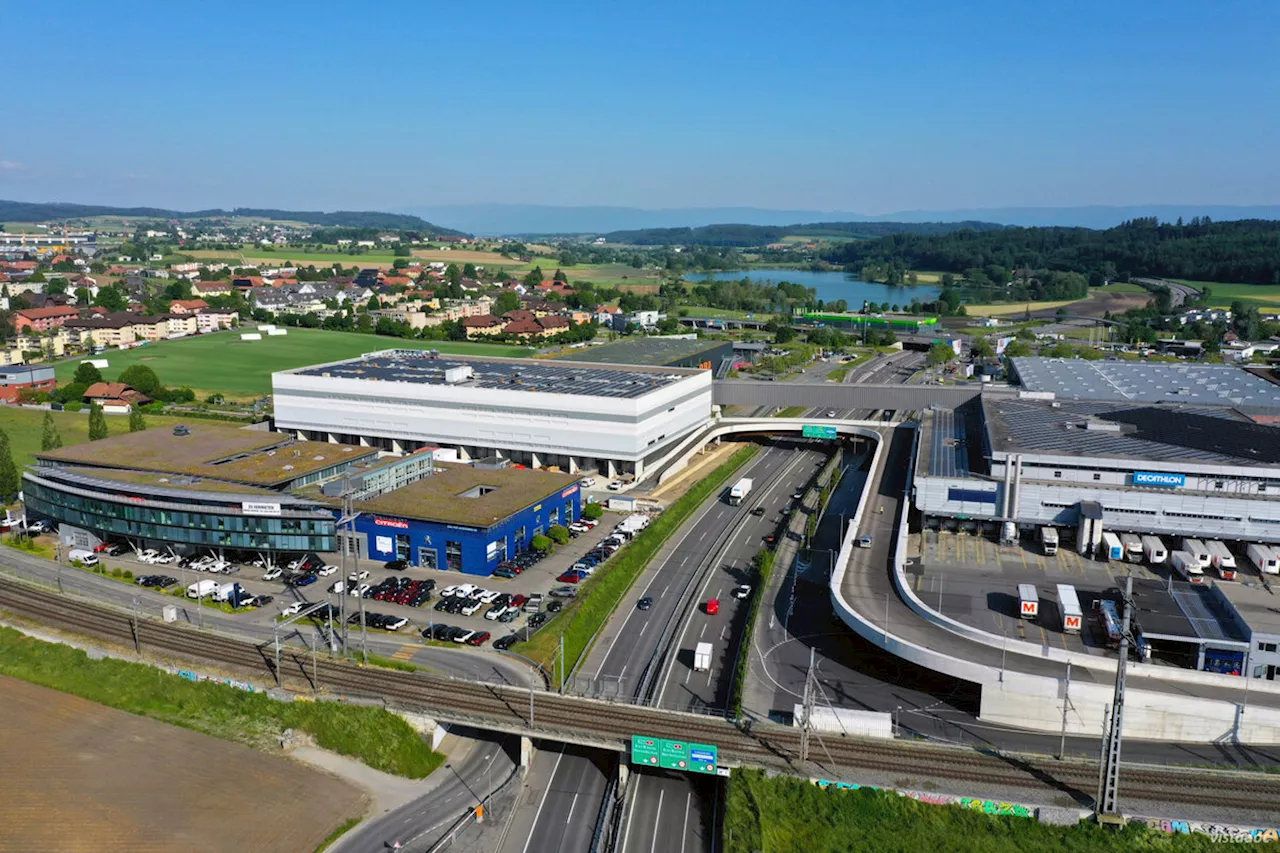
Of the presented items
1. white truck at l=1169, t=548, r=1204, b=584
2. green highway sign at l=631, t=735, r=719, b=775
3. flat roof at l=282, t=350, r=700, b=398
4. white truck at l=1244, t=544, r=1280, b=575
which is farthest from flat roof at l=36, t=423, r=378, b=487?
white truck at l=1244, t=544, r=1280, b=575

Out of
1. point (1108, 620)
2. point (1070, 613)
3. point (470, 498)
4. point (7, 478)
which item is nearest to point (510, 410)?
point (470, 498)

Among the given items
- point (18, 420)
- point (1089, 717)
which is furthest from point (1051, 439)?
point (18, 420)

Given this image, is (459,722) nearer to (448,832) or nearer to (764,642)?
(448,832)

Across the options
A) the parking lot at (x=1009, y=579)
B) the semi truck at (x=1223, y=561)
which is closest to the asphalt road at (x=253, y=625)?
the parking lot at (x=1009, y=579)

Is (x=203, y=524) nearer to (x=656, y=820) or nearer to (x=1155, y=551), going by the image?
(x=656, y=820)

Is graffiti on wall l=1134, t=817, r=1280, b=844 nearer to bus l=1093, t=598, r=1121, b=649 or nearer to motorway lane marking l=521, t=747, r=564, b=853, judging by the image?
bus l=1093, t=598, r=1121, b=649

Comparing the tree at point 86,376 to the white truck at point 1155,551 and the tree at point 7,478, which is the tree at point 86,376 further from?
the white truck at point 1155,551
